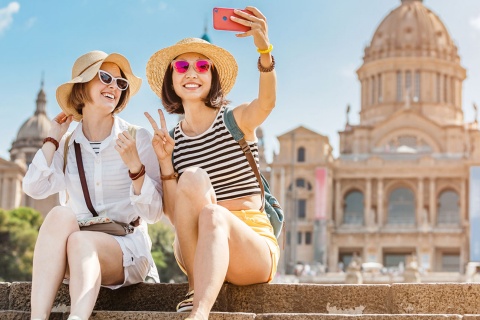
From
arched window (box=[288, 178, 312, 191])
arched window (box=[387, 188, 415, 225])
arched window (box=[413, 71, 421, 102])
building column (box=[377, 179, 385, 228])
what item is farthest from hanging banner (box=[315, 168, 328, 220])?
arched window (box=[413, 71, 421, 102])

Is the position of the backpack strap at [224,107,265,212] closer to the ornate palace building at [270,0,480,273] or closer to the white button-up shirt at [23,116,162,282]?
the white button-up shirt at [23,116,162,282]

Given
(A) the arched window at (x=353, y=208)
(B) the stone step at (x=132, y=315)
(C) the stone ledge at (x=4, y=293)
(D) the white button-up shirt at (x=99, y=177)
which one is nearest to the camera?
(B) the stone step at (x=132, y=315)

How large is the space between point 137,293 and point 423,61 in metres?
65.0

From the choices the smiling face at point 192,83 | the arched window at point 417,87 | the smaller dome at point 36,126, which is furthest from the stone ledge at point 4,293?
the smaller dome at point 36,126

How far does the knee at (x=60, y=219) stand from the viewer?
571 cm

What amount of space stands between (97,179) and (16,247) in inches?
1807

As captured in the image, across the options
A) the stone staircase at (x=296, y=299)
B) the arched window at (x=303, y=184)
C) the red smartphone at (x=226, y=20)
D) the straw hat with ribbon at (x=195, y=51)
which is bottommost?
the stone staircase at (x=296, y=299)

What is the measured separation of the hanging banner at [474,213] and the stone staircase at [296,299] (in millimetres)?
46428

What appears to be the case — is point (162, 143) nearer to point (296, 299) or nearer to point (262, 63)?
→ point (262, 63)

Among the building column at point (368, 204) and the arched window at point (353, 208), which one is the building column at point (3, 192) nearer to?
the arched window at point (353, 208)

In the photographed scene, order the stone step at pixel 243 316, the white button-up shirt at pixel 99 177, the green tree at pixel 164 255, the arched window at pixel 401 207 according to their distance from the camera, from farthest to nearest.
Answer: the arched window at pixel 401 207
the green tree at pixel 164 255
the white button-up shirt at pixel 99 177
the stone step at pixel 243 316

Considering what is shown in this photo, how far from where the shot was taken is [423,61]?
69375 millimetres

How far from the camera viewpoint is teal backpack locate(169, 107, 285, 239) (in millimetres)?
6250

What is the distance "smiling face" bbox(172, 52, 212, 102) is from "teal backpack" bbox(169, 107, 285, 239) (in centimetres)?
23
